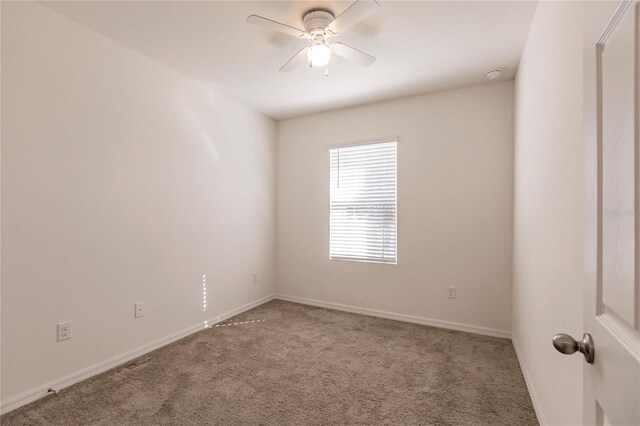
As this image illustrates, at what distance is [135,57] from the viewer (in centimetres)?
261

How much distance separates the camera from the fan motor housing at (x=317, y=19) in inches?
79.2

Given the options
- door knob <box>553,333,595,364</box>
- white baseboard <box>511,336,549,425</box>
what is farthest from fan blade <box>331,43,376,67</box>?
white baseboard <box>511,336,549,425</box>

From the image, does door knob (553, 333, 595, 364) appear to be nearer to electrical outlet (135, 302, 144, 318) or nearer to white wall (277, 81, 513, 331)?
white wall (277, 81, 513, 331)

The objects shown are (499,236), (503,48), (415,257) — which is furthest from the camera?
(415,257)

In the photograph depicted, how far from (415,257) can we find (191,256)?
2367 mm

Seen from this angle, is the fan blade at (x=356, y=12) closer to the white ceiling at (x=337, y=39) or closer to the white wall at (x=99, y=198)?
the white ceiling at (x=337, y=39)

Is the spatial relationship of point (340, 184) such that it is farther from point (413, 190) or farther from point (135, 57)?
point (135, 57)

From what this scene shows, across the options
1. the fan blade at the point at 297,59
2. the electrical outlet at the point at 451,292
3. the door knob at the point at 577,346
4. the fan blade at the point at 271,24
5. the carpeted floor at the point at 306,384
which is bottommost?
the carpeted floor at the point at 306,384

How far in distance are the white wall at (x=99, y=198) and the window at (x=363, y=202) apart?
1.30 m

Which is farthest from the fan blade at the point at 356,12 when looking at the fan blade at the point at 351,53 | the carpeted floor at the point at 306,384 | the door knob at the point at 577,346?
the carpeted floor at the point at 306,384

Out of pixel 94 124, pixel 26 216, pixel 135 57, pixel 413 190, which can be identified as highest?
pixel 135 57

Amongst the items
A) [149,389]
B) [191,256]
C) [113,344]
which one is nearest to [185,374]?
[149,389]

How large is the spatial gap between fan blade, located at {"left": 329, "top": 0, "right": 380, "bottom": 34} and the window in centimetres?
183

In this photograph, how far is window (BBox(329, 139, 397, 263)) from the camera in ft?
12.0
